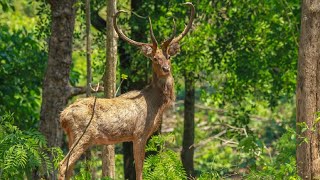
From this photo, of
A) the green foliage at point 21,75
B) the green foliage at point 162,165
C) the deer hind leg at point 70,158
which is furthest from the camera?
the green foliage at point 21,75

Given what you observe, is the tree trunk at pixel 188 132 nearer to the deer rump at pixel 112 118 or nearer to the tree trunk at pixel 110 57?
the tree trunk at pixel 110 57

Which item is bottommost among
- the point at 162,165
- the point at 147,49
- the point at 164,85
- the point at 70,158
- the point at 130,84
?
the point at 162,165

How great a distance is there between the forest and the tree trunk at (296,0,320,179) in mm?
14

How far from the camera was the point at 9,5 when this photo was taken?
56.5ft

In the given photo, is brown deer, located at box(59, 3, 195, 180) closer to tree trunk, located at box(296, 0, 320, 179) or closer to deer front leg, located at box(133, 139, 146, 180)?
deer front leg, located at box(133, 139, 146, 180)

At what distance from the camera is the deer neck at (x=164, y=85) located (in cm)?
1179

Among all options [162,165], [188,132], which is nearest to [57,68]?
[162,165]

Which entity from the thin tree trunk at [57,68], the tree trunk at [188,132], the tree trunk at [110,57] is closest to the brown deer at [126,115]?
the tree trunk at [110,57]

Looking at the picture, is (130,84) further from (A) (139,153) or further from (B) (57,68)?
(A) (139,153)

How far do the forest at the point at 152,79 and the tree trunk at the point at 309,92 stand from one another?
0.05 ft

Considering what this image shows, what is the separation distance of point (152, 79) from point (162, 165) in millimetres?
1245

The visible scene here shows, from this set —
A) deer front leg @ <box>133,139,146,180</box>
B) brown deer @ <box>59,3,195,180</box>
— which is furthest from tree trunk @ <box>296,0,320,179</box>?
deer front leg @ <box>133,139,146,180</box>

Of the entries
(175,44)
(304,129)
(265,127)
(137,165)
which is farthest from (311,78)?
(265,127)

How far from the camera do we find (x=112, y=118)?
11234mm
